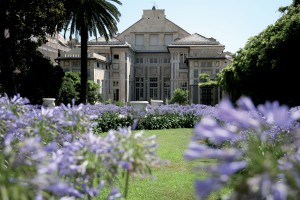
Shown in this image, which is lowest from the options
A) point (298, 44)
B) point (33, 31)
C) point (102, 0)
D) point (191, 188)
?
point (191, 188)

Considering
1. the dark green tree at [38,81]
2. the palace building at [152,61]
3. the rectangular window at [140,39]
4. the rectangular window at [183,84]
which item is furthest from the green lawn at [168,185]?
the rectangular window at [140,39]

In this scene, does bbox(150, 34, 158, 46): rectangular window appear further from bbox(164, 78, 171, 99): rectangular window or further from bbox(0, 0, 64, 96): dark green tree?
bbox(0, 0, 64, 96): dark green tree

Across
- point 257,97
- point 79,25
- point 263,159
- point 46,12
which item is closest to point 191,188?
point 263,159

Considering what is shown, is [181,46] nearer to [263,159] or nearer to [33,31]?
[33,31]

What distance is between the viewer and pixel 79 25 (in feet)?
76.1

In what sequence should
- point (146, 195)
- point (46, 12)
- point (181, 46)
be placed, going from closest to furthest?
point (146, 195)
point (46, 12)
point (181, 46)

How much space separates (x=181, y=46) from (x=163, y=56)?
6.49 metres

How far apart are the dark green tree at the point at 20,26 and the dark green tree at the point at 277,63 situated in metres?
10.1

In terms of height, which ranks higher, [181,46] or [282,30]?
[181,46]

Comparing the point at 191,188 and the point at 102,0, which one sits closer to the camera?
the point at 191,188

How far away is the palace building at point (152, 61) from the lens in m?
45.2

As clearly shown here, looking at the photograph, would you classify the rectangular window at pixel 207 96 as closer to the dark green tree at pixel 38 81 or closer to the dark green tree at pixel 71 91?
the dark green tree at pixel 71 91

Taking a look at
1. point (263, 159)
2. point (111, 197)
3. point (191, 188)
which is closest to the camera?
point (263, 159)

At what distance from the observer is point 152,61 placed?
194ft
